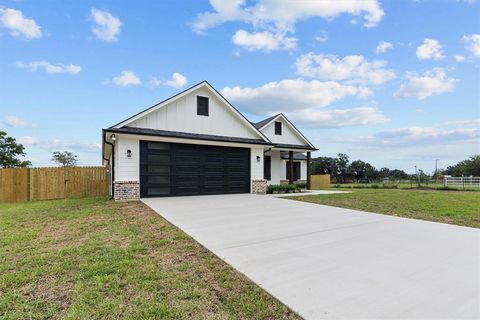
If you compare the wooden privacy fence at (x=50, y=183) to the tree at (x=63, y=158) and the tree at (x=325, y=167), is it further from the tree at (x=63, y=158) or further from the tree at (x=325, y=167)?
the tree at (x=325, y=167)

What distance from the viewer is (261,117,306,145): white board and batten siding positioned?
17641 mm

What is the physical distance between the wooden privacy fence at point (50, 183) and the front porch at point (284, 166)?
1084 centimetres

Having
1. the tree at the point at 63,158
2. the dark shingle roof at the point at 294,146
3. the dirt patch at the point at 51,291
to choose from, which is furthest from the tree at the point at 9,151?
the dirt patch at the point at 51,291

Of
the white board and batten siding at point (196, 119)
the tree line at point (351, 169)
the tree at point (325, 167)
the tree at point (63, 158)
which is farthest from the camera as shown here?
the tree at point (325, 167)

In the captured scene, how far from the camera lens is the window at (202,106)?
1257 centimetres

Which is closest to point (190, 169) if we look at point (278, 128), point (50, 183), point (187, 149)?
point (187, 149)

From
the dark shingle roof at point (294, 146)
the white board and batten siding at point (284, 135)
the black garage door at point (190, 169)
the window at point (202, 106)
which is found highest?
the window at point (202, 106)

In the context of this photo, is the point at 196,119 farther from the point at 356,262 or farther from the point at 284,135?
the point at 356,262

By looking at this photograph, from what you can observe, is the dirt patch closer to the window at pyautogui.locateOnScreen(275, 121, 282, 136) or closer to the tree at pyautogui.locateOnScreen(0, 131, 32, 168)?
the window at pyautogui.locateOnScreen(275, 121, 282, 136)

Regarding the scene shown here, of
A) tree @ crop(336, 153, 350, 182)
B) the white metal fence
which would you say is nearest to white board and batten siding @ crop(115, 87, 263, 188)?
the white metal fence

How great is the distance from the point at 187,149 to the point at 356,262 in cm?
968

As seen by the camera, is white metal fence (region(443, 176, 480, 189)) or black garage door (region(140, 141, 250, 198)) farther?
white metal fence (region(443, 176, 480, 189))

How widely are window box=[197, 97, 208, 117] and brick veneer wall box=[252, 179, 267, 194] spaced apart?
4.53 metres

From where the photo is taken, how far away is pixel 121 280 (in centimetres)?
287
